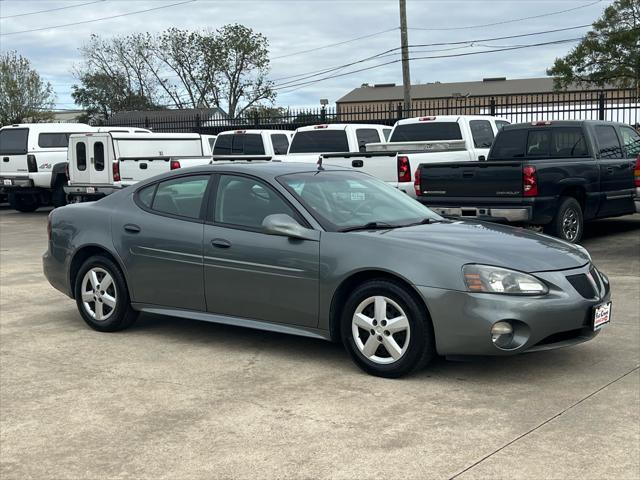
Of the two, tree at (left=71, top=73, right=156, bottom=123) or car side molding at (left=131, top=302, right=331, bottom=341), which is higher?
tree at (left=71, top=73, right=156, bottom=123)

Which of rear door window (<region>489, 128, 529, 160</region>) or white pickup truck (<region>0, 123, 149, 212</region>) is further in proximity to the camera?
white pickup truck (<region>0, 123, 149, 212</region>)

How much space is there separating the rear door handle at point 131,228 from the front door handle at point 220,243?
2.80 feet

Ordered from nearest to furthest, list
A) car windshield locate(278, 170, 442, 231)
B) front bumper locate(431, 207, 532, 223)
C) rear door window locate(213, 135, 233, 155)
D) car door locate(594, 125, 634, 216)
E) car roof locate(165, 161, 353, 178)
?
car windshield locate(278, 170, 442, 231) → car roof locate(165, 161, 353, 178) → front bumper locate(431, 207, 532, 223) → car door locate(594, 125, 634, 216) → rear door window locate(213, 135, 233, 155)

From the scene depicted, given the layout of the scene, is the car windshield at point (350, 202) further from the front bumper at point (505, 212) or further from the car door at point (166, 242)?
the front bumper at point (505, 212)

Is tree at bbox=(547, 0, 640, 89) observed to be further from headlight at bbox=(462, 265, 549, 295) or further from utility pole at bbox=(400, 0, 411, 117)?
headlight at bbox=(462, 265, 549, 295)

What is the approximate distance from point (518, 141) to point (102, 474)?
10.7 m

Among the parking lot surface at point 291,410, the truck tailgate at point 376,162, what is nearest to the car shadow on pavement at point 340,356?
the parking lot surface at point 291,410

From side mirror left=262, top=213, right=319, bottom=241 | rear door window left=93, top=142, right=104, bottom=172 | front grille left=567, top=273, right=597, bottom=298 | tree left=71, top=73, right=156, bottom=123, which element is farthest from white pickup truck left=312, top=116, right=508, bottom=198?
tree left=71, top=73, right=156, bottom=123

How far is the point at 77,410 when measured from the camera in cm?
510

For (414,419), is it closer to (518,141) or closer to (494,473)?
(494,473)

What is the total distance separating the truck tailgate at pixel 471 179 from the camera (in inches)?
446

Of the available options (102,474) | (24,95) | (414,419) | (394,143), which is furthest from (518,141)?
(24,95)

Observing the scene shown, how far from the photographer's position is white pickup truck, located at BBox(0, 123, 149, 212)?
2069 centimetres

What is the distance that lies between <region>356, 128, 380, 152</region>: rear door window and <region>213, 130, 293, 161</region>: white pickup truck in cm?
220
